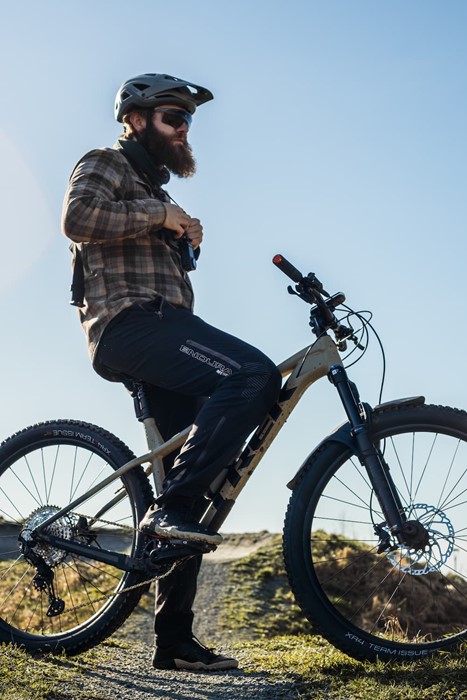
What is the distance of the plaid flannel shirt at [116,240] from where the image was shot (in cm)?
435

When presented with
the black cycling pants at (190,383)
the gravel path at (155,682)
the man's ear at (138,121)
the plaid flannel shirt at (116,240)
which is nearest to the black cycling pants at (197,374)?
the black cycling pants at (190,383)

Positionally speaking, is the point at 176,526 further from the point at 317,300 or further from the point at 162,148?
the point at 162,148

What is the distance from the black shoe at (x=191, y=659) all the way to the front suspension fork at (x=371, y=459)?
1208 millimetres

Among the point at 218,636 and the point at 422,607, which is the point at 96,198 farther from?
the point at 422,607

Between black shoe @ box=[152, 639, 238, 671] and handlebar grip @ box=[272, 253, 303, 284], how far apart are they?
1.98m

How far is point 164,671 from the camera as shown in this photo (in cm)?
459

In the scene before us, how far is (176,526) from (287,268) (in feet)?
4.45

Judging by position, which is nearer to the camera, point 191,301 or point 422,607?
point 191,301

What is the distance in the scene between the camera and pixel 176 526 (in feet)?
13.5

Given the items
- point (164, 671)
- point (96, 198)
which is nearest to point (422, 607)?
point (164, 671)

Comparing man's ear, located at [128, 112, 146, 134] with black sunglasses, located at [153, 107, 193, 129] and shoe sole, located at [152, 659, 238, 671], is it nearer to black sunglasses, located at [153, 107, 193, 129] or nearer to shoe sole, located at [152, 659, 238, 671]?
black sunglasses, located at [153, 107, 193, 129]

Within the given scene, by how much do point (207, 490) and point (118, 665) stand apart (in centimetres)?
115

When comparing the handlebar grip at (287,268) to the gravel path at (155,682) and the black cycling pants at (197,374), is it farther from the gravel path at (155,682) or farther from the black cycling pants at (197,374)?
the gravel path at (155,682)

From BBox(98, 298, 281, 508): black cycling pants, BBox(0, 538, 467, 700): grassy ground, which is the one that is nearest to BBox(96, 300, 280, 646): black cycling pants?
BBox(98, 298, 281, 508): black cycling pants
